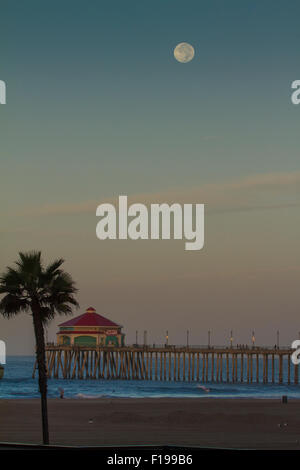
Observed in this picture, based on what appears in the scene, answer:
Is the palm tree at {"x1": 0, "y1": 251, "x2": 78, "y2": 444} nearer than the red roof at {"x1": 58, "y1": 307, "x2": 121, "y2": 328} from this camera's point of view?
Yes

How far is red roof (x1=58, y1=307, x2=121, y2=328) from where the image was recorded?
124 m

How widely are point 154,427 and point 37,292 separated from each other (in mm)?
12498

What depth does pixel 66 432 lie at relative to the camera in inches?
1220

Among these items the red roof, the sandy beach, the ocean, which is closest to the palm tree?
the sandy beach

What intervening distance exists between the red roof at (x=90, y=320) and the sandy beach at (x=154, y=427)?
76100 millimetres

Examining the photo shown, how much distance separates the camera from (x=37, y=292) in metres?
24.4

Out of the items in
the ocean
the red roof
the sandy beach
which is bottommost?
the ocean

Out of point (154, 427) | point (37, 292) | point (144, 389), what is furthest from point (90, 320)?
point (37, 292)

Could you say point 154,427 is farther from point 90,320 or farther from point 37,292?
point 90,320

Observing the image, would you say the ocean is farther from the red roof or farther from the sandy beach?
the sandy beach

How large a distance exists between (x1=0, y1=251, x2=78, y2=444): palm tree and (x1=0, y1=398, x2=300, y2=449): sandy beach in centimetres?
413
